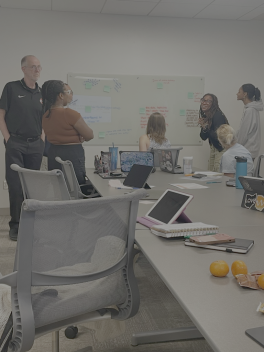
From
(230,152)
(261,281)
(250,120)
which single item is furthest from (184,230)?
(250,120)

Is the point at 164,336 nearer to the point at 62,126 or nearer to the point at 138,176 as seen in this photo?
the point at 138,176

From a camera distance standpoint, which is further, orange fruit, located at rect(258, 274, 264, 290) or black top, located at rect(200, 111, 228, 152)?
black top, located at rect(200, 111, 228, 152)

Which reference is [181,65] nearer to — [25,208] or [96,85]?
[96,85]

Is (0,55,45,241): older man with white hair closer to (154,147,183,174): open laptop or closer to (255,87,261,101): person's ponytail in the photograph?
(154,147,183,174): open laptop

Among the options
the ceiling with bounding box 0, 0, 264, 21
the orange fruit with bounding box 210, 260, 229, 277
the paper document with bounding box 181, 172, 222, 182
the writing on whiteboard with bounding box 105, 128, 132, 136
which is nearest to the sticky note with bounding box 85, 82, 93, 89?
the writing on whiteboard with bounding box 105, 128, 132, 136

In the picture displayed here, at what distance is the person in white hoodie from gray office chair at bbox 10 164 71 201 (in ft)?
13.4

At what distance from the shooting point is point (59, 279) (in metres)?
1.43

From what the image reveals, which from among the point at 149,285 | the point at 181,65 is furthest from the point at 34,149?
the point at 181,65

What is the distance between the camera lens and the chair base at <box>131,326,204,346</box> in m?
2.33

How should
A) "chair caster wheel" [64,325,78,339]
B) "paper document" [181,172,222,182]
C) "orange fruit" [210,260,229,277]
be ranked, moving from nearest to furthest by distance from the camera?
"orange fruit" [210,260,229,277], "chair caster wheel" [64,325,78,339], "paper document" [181,172,222,182]

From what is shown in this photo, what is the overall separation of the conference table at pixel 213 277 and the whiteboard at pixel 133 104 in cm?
380

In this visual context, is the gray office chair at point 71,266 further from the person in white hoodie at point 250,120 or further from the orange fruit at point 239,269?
the person in white hoodie at point 250,120

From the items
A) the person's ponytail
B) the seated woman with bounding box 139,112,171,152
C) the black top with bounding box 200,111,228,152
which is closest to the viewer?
the seated woman with bounding box 139,112,171,152

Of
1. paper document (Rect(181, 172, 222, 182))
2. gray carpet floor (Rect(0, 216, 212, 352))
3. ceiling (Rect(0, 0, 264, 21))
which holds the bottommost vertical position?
gray carpet floor (Rect(0, 216, 212, 352))
